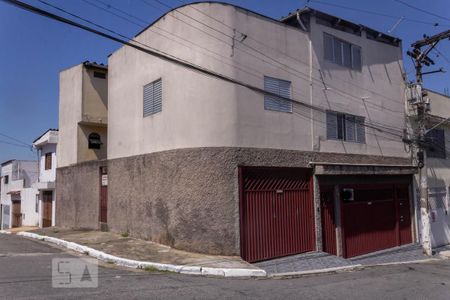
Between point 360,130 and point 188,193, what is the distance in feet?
27.1

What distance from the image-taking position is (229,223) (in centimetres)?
1217

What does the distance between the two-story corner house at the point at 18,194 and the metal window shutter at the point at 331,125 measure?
61.7 feet

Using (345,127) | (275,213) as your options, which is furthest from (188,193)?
(345,127)

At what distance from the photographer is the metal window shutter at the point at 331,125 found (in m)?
16.0

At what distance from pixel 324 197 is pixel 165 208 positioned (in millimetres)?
5571

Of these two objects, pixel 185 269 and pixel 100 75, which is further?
pixel 100 75

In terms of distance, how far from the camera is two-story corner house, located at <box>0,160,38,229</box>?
28219 millimetres

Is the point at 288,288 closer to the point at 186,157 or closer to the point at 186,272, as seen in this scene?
the point at 186,272

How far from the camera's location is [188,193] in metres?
12.6

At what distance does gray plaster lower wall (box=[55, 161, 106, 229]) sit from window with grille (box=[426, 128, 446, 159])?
1497cm

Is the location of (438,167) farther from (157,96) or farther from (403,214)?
(157,96)

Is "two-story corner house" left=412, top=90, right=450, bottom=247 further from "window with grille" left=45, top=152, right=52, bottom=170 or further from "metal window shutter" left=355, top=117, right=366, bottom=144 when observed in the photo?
"window with grille" left=45, top=152, right=52, bottom=170

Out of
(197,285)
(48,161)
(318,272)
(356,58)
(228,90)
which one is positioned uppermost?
(356,58)

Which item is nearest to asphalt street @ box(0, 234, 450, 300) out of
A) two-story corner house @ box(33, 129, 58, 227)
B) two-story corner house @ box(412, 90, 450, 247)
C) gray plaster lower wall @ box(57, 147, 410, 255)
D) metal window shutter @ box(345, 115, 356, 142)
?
gray plaster lower wall @ box(57, 147, 410, 255)
